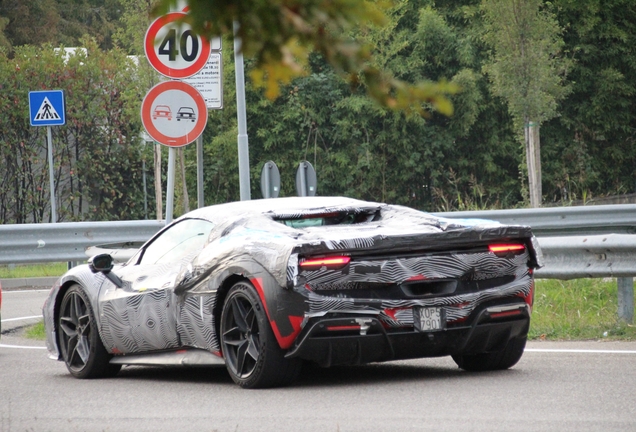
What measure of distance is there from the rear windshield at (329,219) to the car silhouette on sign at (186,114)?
14.6ft

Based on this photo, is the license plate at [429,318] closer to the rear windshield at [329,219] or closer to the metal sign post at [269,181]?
the rear windshield at [329,219]

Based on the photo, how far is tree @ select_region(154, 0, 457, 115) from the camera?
109 inches

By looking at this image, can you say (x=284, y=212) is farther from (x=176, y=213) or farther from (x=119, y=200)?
(x=176, y=213)

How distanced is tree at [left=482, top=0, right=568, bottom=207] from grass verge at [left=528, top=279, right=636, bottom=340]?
1840 cm

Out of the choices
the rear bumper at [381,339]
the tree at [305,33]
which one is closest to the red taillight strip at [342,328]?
the rear bumper at [381,339]

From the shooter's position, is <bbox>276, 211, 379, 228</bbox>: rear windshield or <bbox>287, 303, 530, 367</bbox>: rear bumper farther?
<bbox>276, 211, 379, 228</bbox>: rear windshield

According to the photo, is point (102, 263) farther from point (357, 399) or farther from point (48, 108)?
point (48, 108)

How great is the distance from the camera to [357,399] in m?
6.58

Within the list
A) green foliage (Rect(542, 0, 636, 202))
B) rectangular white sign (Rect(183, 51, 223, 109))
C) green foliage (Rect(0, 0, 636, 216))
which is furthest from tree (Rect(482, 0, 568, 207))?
rectangular white sign (Rect(183, 51, 223, 109))

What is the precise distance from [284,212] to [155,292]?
3.38ft

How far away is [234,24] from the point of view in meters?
2.82

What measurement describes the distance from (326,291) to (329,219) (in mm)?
1067

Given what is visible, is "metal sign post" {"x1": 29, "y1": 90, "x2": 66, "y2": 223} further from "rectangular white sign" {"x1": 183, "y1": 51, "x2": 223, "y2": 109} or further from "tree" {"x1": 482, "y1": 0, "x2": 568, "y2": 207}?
"tree" {"x1": 482, "y1": 0, "x2": 568, "y2": 207}

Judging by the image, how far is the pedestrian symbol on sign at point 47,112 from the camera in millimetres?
19047
